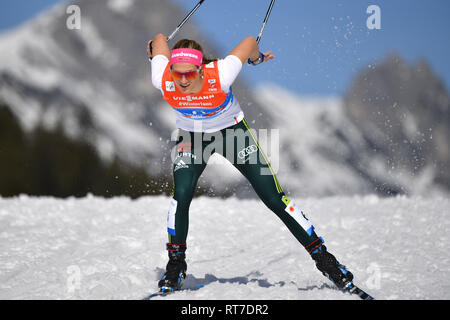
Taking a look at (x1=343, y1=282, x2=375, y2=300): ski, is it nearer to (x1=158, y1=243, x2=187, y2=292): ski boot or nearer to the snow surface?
the snow surface

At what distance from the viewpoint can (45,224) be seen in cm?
798

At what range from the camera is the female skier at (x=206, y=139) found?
14.4 ft

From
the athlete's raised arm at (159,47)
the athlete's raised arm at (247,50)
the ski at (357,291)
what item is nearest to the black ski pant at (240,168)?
the ski at (357,291)

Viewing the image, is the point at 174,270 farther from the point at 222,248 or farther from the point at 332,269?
the point at 222,248

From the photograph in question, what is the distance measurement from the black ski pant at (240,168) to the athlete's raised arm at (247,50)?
2.46 ft

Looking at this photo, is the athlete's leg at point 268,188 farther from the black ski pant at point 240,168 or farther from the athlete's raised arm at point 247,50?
the athlete's raised arm at point 247,50

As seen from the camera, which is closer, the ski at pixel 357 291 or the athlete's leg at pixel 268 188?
the ski at pixel 357 291

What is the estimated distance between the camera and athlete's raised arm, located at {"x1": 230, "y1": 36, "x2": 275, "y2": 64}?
14.8 feet

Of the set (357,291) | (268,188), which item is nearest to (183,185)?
(268,188)

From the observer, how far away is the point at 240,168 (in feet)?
15.7

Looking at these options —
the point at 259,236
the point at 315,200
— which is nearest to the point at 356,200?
the point at 315,200

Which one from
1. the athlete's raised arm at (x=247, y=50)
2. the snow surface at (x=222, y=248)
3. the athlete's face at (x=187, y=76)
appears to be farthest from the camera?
the snow surface at (x=222, y=248)
